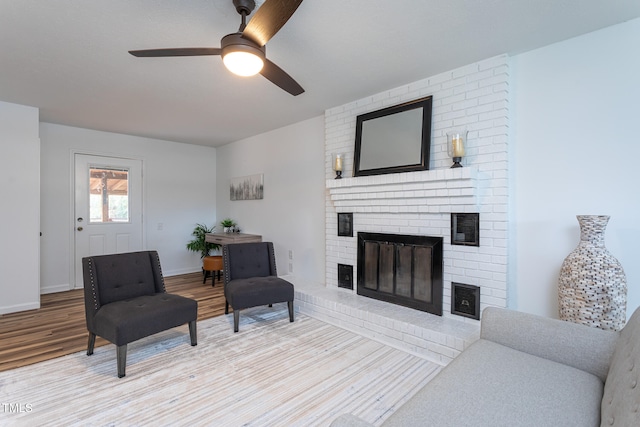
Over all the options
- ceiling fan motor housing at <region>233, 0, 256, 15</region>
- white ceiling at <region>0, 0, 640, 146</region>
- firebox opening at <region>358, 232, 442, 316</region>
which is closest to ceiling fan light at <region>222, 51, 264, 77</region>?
ceiling fan motor housing at <region>233, 0, 256, 15</region>

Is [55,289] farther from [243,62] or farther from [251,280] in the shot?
[243,62]

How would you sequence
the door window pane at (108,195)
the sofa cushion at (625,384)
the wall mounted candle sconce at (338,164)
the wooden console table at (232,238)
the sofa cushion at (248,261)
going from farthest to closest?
the wooden console table at (232,238) → the door window pane at (108,195) → the wall mounted candle sconce at (338,164) → the sofa cushion at (248,261) → the sofa cushion at (625,384)

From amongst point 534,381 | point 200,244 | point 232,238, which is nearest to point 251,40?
point 534,381

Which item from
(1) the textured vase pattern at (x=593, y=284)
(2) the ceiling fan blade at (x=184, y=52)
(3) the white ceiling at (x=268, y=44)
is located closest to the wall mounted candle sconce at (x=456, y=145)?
(3) the white ceiling at (x=268, y=44)

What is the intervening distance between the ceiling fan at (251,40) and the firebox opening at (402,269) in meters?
2.06

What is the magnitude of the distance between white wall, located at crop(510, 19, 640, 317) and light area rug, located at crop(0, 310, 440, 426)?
131 cm

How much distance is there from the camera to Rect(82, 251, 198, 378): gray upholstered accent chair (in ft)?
7.53

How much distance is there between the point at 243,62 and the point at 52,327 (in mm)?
3416

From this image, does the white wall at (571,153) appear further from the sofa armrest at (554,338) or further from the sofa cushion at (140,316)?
the sofa cushion at (140,316)

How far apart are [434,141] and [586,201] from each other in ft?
4.14

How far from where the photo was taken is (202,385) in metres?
2.16

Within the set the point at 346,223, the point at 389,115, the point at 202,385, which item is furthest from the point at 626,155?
the point at 202,385

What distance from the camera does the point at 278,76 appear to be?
2.12m

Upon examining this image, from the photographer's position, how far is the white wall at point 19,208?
366 cm
